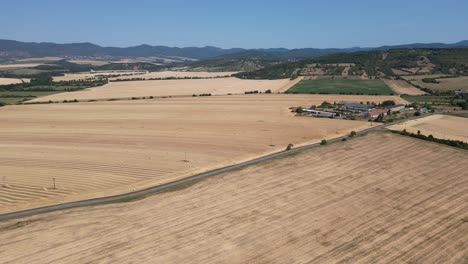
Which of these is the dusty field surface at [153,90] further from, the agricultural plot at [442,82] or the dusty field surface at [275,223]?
the dusty field surface at [275,223]

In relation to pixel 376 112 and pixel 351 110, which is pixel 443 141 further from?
pixel 351 110

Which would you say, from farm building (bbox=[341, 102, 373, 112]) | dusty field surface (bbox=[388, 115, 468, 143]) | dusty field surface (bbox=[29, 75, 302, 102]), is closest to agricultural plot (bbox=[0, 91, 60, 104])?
dusty field surface (bbox=[29, 75, 302, 102])

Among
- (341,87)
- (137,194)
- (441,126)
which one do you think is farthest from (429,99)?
(137,194)

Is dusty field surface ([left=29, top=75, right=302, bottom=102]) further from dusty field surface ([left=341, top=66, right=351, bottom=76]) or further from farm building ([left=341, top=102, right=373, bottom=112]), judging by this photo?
farm building ([left=341, top=102, right=373, bottom=112])

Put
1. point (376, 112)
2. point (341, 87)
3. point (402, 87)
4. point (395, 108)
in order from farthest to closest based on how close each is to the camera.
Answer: point (341, 87) → point (402, 87) → point (395, 108) → point (376, 112)

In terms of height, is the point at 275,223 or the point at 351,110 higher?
the point at 351,110
